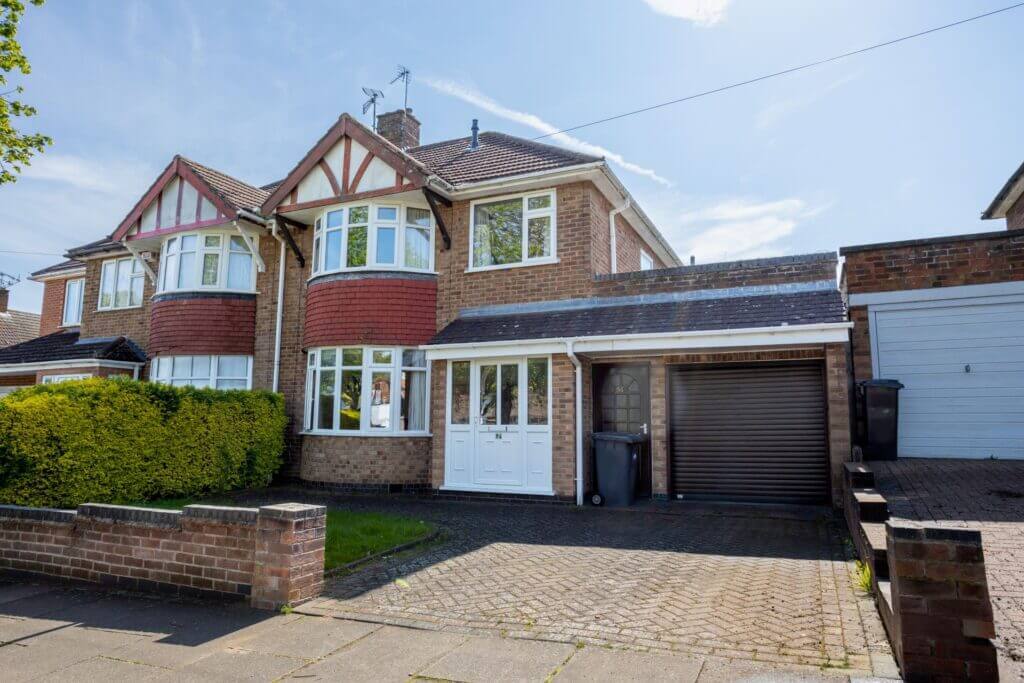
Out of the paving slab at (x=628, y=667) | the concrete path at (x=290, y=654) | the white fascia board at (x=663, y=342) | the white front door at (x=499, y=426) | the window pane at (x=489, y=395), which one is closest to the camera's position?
the paving slab at (x=628, y=667)

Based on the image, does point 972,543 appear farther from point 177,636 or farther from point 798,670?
point 177,636

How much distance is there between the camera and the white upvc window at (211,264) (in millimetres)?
14734

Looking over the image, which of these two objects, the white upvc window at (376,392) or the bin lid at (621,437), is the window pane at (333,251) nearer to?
the white upvc window at (376,392)

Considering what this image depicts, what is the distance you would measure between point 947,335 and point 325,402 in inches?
432

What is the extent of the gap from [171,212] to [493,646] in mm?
14424

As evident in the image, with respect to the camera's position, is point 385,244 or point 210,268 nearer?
point 385,244

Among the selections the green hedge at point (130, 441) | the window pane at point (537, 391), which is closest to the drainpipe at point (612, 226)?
the window pane at point (537, 391)

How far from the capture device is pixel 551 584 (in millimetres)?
5523

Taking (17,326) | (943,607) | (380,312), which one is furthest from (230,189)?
(17,326)

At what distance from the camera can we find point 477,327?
1160cm

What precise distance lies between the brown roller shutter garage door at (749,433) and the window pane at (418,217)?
5.68 metres

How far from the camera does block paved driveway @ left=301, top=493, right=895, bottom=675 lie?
4102 mm

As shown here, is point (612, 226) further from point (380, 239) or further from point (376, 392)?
point (376, 392)

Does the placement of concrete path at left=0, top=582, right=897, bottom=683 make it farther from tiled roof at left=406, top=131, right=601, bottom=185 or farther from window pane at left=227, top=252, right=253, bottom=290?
window pane at left=227, top=252, right=253, bottom=290
